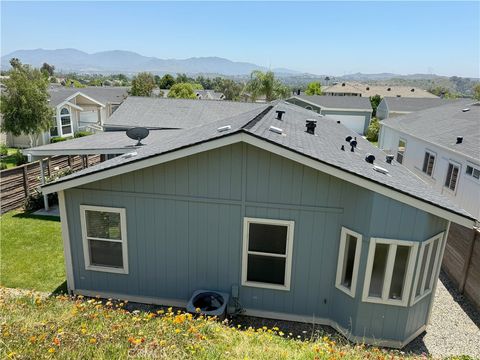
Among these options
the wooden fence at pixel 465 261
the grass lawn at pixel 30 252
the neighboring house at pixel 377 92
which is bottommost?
the grass lawn at pixel 30 252

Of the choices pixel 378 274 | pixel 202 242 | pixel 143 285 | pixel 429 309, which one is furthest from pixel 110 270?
pixel 429 309

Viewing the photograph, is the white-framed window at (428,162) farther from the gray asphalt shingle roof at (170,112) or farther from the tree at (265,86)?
the tree at (265,86)

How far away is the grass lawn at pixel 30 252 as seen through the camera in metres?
9.00

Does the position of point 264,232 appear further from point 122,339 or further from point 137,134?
point 137,134

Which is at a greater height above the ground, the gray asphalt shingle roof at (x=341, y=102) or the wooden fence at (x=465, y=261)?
the gray asphalt shingle roof at (x=341, y=102)

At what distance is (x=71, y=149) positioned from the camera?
41.7ft

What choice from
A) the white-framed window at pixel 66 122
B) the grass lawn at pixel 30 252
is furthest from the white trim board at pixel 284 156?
the white-framed window at pixel 66 122

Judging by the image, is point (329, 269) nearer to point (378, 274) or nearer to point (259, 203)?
point (378, 274)

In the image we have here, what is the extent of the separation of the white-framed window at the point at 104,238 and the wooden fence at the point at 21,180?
760 cm

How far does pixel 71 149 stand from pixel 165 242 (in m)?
7.22

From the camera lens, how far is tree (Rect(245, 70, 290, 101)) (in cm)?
5616

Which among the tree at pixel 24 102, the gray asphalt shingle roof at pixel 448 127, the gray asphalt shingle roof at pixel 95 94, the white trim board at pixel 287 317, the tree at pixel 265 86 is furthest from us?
the tree at pixel 265 86

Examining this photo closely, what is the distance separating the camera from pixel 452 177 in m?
14.8

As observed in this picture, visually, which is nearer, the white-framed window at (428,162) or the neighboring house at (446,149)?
the neighboring house at (446,149)
